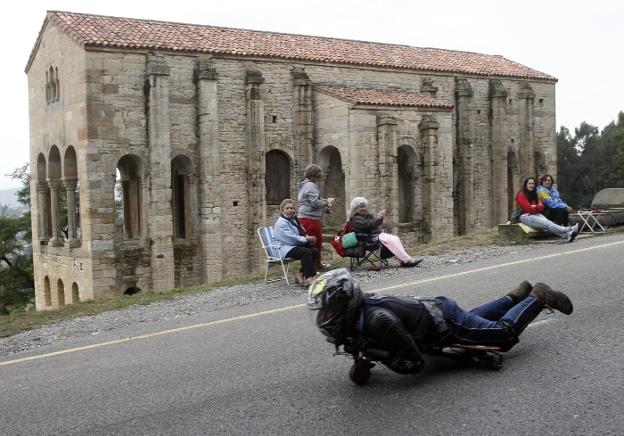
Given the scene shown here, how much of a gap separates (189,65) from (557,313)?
19.8 m

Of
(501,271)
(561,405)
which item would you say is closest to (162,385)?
(561,405)

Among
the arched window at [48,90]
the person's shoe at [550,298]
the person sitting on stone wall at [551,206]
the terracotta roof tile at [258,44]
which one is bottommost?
the person's shoe at [550,298]

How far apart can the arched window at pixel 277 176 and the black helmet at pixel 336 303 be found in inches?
870

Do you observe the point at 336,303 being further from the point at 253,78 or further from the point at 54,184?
the point at 54,184

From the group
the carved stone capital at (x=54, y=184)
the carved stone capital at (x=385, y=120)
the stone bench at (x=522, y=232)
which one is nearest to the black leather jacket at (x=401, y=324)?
the stone bench at (x=522, y=232)

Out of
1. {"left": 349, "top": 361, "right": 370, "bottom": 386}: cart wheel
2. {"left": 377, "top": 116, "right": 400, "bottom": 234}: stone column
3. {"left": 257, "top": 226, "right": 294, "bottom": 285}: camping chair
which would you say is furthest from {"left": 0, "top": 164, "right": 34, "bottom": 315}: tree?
{"left": 349, "top": 361, "right": 370, "bottom": 386}: cart wheel

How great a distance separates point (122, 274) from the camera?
80.2 feet

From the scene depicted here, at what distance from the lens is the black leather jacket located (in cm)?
606

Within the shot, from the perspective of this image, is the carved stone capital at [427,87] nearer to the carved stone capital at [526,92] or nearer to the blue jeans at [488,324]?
the carved stone capital at [526,92]

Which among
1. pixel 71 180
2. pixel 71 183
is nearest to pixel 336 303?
pixel 71 180

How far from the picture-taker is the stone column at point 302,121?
28.0 meters

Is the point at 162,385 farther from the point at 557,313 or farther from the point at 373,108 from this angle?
the point at 373,108

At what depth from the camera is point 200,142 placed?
26.1 metres

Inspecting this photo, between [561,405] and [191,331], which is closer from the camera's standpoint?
[561,405]
